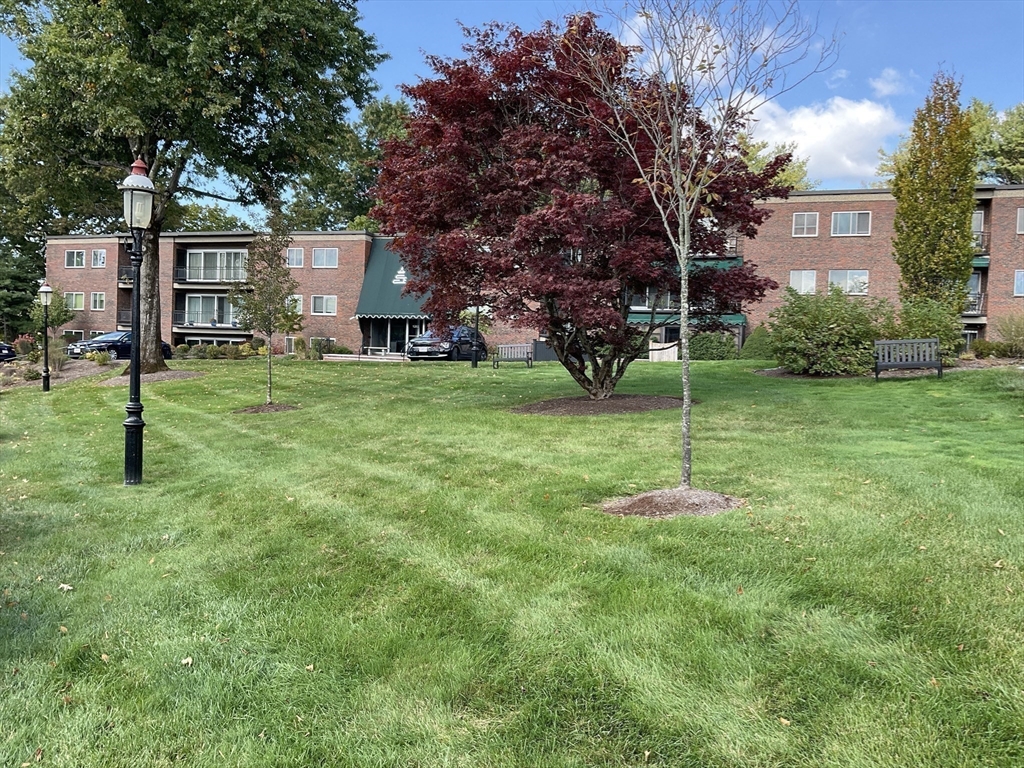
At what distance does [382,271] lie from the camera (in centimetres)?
3941

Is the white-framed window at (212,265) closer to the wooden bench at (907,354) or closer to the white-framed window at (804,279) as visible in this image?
the white-framed window at (804,279)

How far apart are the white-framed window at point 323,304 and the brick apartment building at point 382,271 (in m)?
0.06

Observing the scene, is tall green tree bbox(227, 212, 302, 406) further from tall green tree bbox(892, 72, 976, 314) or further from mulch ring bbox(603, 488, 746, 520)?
tall green tree bbox(892, 72, 976, 314)

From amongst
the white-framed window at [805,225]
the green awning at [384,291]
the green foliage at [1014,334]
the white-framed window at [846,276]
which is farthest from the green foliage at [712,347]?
the green awning at [384,291]

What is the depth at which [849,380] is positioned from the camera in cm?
1620

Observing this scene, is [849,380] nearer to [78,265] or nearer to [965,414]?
[965,414]

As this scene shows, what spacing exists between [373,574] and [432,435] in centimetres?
556

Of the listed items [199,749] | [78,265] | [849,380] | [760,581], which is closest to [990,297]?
[849,380]

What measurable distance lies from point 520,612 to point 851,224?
35064 millimetres

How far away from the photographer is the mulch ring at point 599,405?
11.9m

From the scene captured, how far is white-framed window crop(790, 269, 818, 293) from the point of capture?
33781mm

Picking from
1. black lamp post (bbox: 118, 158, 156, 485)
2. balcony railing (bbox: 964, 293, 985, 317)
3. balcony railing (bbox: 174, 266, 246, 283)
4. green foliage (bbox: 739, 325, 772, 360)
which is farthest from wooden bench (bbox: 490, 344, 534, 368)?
balcony railing (bbox: 174, 266, 246, 283)

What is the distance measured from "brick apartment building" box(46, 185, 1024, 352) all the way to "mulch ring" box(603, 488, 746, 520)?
19.1m

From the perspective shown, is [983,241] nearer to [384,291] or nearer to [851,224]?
[851,224]
